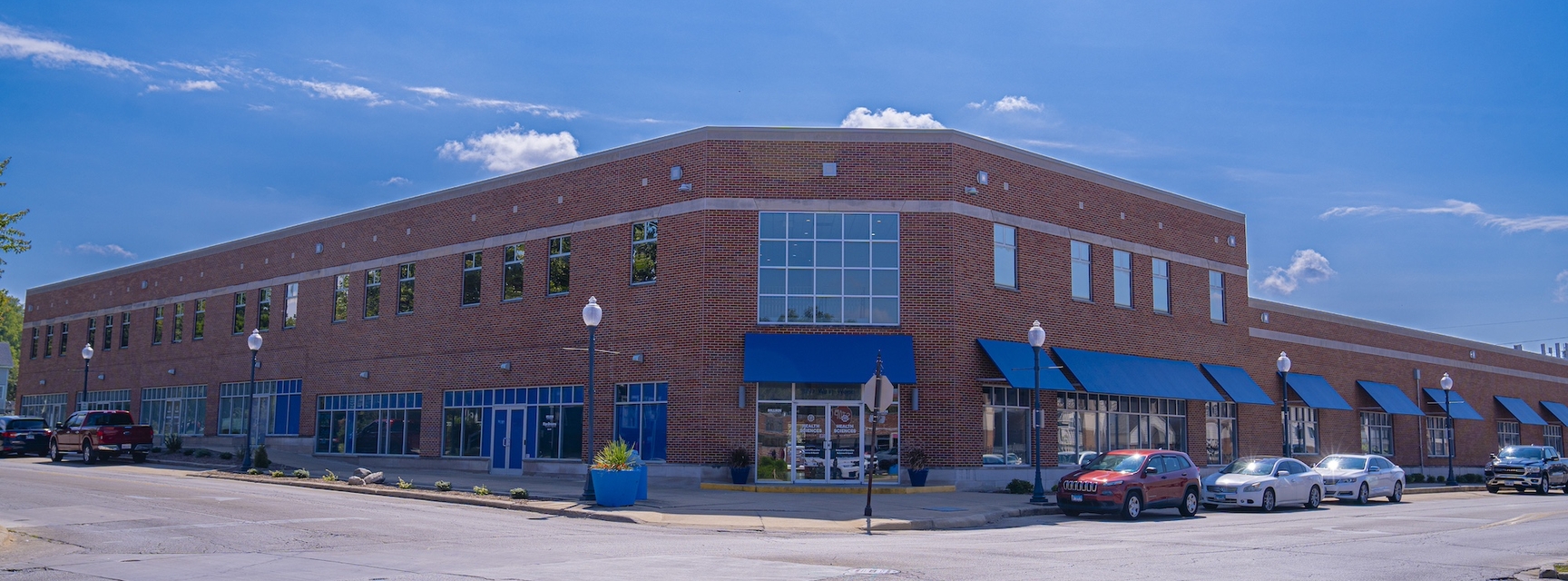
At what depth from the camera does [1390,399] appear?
4672 cm

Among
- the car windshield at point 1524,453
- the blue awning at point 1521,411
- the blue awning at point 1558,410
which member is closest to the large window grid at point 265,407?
the car windshield at point 1524,453

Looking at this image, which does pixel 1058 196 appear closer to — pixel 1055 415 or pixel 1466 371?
pixel 1055 415

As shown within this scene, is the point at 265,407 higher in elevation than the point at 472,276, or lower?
lower

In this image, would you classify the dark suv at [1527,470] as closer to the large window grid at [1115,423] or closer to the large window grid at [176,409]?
the large window grid at [1115,423]

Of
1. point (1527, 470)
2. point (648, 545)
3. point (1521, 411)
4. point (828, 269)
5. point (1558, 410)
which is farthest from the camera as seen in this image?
point (1558, 410)

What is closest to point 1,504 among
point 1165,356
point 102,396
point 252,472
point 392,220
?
point 252,472

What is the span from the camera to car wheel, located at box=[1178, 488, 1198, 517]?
2436 centimetres

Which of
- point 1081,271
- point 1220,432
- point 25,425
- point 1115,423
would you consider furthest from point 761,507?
point 25,425

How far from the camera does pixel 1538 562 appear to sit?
1543 cm

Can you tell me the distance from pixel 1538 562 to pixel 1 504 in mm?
24790

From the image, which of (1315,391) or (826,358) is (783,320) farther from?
(1315,391)

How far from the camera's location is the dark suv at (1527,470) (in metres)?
36.8

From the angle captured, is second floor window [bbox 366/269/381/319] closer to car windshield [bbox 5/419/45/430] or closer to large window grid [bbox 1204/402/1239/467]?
car windshield [bbox 5/419/45/430]

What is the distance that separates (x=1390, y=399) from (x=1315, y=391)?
6.79 meters
